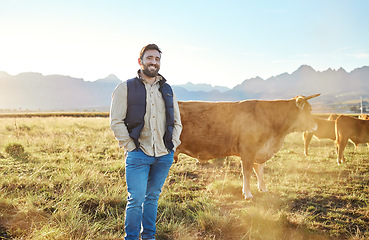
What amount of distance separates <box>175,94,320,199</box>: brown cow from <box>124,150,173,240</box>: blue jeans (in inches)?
96.1

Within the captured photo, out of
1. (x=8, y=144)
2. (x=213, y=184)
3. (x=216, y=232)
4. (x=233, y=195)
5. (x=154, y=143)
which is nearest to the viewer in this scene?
(x=154, y=143)

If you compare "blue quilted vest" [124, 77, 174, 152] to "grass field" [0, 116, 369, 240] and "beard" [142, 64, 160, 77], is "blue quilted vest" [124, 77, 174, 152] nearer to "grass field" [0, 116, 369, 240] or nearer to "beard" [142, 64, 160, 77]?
"beard" [142, 64, 160, 77]

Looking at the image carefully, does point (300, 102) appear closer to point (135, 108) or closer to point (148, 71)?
point (148, 71)

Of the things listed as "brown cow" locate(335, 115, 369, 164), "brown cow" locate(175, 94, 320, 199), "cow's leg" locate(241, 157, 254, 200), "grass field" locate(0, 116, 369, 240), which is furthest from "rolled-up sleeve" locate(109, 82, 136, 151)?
"brown cow" locate(335, 115, 369, 164)

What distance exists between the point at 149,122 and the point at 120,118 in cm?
36

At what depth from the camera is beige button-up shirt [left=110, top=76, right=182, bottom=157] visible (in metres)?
3.03

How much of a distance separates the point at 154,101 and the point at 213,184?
3843mm

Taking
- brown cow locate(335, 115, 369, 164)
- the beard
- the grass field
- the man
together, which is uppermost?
the beard

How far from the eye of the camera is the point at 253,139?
601cm

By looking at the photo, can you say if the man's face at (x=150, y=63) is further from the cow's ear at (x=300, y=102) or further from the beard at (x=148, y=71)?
the cow's ear at (x=300, y=102)

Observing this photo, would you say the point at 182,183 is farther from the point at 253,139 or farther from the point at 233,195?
the point at 253,139

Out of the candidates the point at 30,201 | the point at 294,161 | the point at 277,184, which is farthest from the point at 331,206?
the point at 30,201

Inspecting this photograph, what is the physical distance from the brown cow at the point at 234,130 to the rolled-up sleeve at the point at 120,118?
2833mm

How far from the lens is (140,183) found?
310cm
